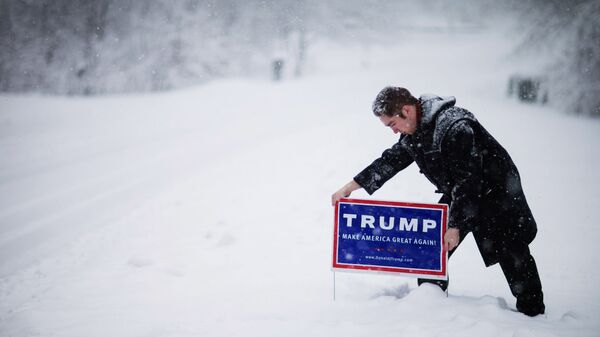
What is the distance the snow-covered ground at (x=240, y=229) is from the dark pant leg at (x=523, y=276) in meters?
0.14

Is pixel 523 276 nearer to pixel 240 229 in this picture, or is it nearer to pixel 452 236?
pixel 452 236

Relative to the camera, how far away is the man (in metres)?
2.14

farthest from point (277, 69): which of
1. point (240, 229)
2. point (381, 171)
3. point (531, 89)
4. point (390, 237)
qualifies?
point (390, 237)

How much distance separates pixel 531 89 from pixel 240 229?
35.8 feet

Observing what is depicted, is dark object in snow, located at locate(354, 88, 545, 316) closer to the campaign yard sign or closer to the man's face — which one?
the man's face

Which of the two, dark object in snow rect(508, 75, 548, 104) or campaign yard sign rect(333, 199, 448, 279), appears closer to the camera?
campaign yard sign rect(333, 199, 448, 279)

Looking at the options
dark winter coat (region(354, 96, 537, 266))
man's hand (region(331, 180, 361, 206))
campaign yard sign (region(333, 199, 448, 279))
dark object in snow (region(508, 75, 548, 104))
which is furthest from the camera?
dark object in snow (region(508, 75, 548, 104))

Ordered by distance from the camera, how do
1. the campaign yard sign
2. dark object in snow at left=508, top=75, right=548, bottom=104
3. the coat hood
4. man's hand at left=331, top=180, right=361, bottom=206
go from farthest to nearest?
dark object in snow at left=508, top=75, right=548, bottom=104, man's hand at left=331, top=180, right=361, bottom=206, the campaign yard sign, the coat hood

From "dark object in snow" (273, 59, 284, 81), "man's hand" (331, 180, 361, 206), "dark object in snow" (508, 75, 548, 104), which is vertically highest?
"dark object in snow" (273, 59, 284, 81)

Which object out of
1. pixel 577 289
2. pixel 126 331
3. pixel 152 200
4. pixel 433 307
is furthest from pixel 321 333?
pixel 152 200

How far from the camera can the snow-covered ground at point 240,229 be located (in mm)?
2541

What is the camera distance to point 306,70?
21344 mm

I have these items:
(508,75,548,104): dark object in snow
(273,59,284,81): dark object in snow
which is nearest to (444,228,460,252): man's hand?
(508,75,548,104): dark object in snow

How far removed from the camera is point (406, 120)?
2.29 metres
